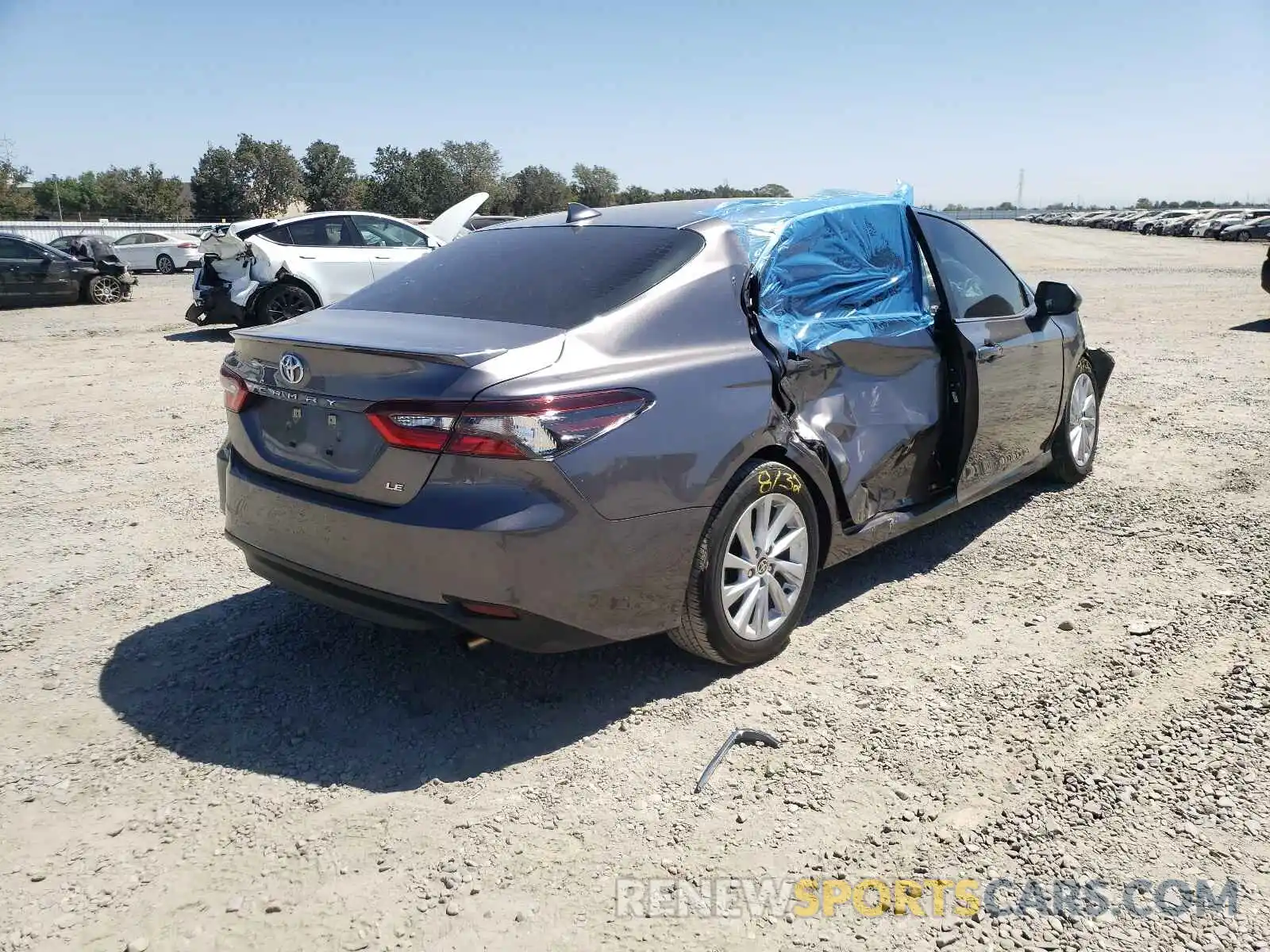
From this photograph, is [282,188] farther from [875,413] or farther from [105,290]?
[875,413]

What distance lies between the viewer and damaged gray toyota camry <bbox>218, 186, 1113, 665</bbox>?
2.89 meters

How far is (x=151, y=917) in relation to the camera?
93.4 inches

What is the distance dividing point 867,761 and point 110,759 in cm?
235

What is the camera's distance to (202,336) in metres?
13.6

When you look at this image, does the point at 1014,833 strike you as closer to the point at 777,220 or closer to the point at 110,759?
the point at 777,220

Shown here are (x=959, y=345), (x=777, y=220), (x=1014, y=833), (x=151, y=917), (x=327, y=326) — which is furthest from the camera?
(x=959, y=345)

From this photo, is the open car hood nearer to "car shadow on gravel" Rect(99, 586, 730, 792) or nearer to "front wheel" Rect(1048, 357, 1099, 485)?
"front wheel" Rect(1048, 357, 1099, 485)

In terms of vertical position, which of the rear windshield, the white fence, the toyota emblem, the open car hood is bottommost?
the toyota emblem

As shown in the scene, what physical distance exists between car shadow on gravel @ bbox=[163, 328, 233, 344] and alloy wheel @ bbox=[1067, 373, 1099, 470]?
10.1 m

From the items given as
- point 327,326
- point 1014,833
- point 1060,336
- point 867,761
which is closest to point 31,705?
point 327,326

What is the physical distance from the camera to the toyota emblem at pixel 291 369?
3221 mm

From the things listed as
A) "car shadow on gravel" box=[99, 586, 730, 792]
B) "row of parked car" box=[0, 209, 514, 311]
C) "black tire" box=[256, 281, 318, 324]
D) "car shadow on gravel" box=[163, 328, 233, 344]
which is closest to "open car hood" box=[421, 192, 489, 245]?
"row of parked car" box=[0, 209, 514, 311]

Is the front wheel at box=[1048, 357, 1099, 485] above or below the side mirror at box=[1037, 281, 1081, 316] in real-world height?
below

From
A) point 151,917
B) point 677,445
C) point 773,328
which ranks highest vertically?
point 773,328
